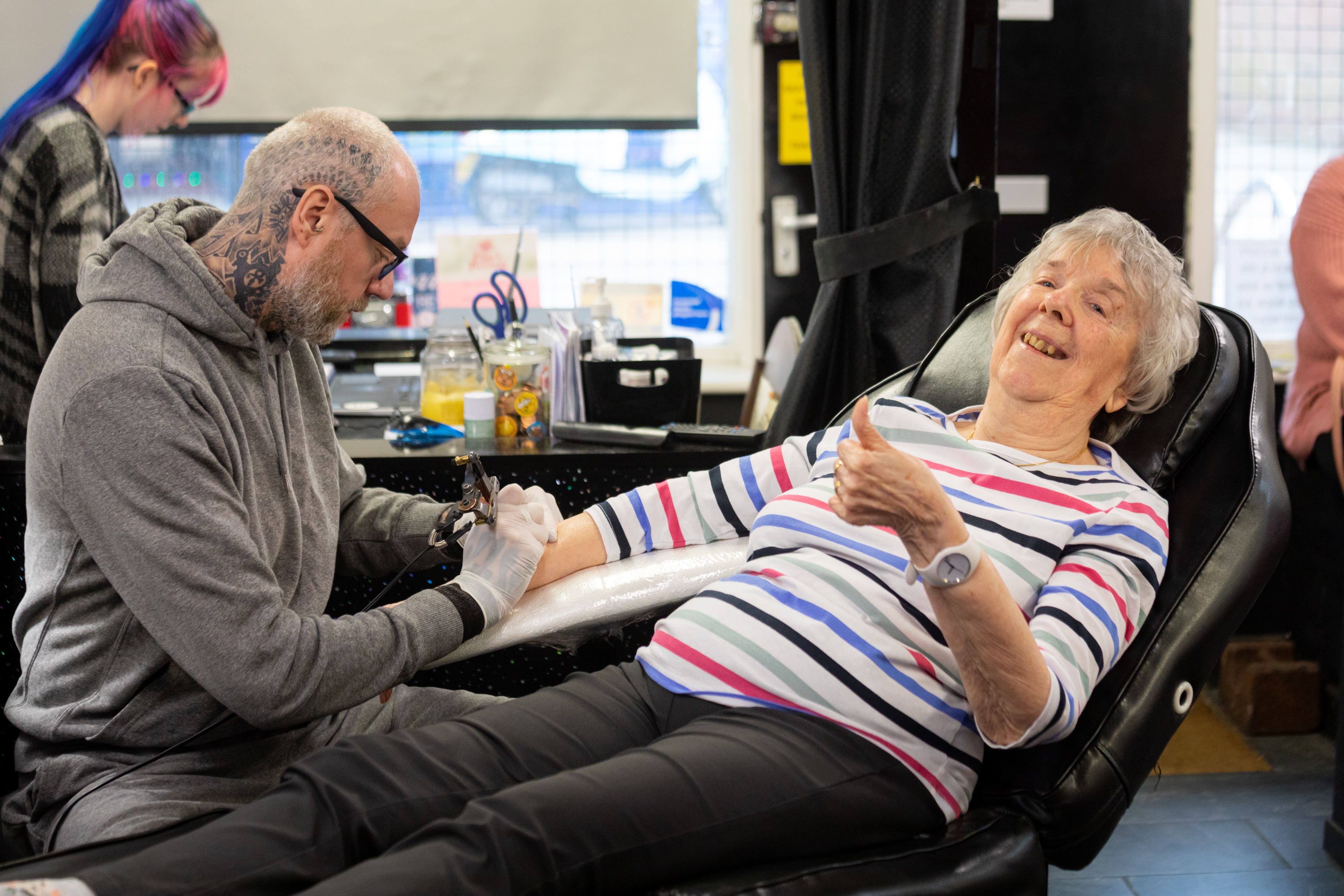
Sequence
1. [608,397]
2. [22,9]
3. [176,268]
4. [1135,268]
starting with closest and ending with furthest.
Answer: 1. [176,268]
2. [1135,268]
3. [608,397]
4. [22,9]

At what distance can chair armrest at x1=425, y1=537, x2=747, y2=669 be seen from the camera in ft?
4.79

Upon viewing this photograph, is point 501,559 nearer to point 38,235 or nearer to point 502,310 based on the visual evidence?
point 502,310

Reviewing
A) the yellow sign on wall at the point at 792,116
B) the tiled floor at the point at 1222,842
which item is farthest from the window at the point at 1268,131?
the tiled floor at the point at 1222,842

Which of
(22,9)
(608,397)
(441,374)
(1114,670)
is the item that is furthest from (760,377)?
(22,9)

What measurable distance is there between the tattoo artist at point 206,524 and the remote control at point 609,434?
57 cm

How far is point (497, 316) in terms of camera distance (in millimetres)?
2689

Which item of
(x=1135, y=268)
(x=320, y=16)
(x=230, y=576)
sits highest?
(x=320, y=16)

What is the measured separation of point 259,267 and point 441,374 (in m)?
0.97

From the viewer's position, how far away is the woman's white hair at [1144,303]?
1.46 m

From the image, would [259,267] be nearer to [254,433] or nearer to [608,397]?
[254,433]

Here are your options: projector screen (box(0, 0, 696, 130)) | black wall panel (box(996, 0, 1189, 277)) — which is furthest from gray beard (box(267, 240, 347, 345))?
black wall panel (box(996, 0, 1189, 277))

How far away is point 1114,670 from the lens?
1235 mm

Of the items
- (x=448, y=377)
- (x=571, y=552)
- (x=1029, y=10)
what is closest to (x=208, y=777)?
(x=571, y=552)

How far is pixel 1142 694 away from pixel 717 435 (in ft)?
3.28
